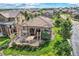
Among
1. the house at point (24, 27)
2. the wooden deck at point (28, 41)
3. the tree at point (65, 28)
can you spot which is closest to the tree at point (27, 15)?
the house at point (24, 27)

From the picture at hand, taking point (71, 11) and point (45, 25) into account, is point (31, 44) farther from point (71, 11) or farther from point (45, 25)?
point (71, 11)

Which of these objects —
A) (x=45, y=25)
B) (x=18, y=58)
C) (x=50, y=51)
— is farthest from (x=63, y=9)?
(x=18, y=58)

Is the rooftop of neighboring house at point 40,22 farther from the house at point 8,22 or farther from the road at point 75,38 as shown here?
the road at point 75,38

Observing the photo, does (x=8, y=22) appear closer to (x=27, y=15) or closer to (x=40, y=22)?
(x=27, y=15)

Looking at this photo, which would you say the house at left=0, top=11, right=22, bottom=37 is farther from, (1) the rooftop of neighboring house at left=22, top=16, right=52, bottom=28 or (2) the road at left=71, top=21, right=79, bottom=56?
(2) the road at left=71, top=21, right=79, bottom=56

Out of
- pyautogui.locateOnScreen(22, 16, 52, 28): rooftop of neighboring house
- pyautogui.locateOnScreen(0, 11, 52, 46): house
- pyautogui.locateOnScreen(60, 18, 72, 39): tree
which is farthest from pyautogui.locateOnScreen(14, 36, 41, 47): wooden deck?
pyautogui.locateOnScreen(60, 18, 72, 39): tree

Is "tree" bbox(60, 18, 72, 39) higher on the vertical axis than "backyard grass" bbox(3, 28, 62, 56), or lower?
higher

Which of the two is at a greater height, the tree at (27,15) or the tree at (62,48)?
the tree at (27,15)

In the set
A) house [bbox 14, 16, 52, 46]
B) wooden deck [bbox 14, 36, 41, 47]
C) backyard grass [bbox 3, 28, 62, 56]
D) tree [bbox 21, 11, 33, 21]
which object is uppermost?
tree [bbox 21, 11, 33, 21]

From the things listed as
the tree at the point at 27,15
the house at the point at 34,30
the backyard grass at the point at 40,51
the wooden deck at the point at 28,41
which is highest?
the tree at the point at 27,15
